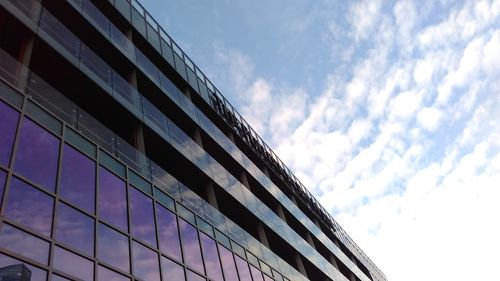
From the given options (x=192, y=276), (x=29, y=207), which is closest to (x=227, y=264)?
(x=192, y=276)

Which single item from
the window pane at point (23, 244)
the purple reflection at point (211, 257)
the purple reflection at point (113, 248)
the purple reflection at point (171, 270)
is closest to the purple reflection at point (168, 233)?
the purple reflection at point (171, 270)

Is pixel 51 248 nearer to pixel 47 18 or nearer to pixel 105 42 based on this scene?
pixel 47 18

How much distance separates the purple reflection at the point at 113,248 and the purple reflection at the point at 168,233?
7.13ft

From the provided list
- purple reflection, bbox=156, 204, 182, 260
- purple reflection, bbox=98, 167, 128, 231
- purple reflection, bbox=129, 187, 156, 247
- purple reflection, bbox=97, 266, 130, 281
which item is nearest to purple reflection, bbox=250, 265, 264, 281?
purple reflection, bbox=156, 204, 182, 260

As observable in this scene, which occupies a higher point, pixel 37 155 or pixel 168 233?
pixel 37 155

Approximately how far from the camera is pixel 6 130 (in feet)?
36.0

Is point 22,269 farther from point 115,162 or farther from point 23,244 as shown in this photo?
point 115,162

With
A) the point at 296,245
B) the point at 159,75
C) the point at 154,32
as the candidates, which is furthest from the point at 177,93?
the point at 296,245

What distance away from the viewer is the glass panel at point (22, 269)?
8.79 metres

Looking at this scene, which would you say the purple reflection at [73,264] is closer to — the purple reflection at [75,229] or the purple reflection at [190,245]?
the purple reflection at [75,229]

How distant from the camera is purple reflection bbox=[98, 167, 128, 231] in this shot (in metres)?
12.9

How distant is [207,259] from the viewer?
17.5m

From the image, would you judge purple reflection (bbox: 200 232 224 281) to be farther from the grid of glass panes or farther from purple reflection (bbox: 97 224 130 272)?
purple reflection (bbox: 97 224 130 272)

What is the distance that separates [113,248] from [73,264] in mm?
1865
